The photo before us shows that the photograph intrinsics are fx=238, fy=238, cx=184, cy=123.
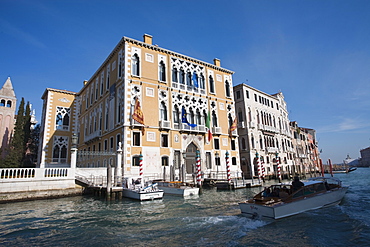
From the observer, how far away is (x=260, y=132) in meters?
32.2

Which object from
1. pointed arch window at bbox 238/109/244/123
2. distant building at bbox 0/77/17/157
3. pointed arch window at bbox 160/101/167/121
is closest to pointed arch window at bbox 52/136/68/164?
distant building at bbox 0/77/17/157

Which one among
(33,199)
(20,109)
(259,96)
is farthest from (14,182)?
(259,96)

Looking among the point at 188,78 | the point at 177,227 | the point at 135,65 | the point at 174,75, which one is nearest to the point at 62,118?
the point at 135,65

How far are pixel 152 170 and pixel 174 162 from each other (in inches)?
98.0

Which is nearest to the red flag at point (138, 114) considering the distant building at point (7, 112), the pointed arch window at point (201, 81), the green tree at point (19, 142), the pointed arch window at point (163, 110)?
the pointed arch window at point (163, 110)

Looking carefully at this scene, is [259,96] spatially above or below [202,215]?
above

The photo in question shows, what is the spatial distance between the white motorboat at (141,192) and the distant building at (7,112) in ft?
86.6

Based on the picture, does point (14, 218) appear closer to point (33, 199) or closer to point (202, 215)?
point (33, 199)

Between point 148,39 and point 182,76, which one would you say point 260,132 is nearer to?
point 182,76

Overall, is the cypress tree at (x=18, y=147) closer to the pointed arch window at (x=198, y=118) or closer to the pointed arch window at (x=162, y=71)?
the pointed arch window at (x=162, y=71)

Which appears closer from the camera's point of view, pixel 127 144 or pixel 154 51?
pixel 127 144

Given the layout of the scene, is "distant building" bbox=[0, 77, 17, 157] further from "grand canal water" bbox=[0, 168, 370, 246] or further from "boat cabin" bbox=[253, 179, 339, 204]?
"boat cabin" bbox=[253, 179, 339, 204]

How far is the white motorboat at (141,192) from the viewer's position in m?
13.0

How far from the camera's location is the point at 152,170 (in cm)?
1984
